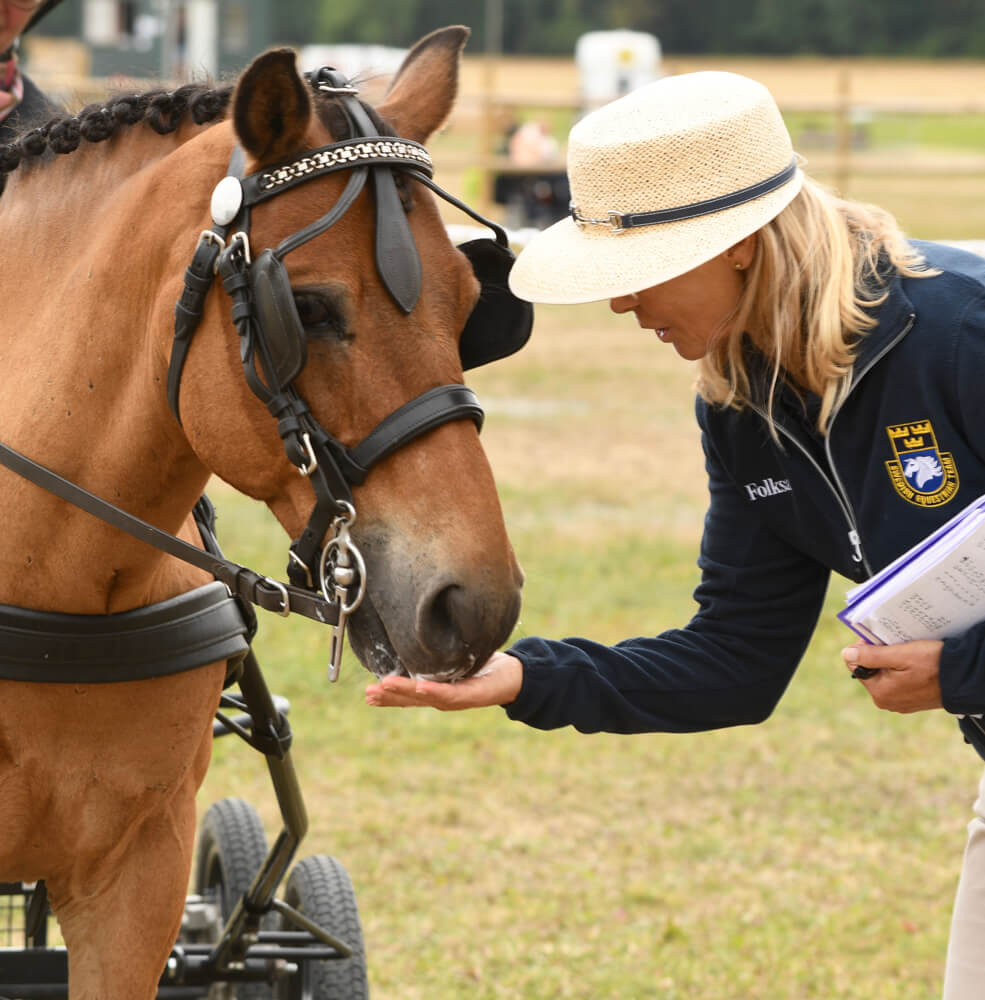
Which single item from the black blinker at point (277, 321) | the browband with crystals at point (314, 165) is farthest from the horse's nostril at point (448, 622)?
the browband with crystals at point (314, 165)

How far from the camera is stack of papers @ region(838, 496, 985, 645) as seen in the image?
6.82ft

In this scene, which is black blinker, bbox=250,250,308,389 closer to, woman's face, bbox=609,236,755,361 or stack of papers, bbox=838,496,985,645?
woman's face, bbox=609,236,755,361

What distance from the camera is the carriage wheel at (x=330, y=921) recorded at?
10.7 ft

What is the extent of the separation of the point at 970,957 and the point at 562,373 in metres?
11.9

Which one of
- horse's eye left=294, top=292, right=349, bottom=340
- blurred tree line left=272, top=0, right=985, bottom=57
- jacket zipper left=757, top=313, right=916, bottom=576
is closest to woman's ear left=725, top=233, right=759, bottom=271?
jacket zipper left=757, top=313, right=916, bottom=576

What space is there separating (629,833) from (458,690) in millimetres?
2788

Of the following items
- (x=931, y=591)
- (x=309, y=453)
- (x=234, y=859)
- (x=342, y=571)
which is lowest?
(x=234, y=859)

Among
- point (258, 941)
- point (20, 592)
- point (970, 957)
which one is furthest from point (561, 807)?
point (20, 592)

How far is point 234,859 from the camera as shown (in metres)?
3.58

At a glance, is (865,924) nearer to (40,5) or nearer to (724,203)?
(724,203)

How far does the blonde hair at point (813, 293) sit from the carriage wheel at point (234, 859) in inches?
74.0

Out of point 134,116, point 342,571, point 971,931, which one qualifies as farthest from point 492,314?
point 971,931

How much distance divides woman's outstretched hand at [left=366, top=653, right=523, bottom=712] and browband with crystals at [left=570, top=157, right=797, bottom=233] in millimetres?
696

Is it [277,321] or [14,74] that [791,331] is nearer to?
[277,321]
